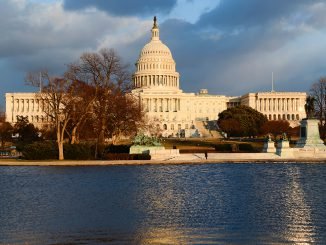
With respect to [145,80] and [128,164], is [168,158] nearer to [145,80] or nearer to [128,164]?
[128,164]

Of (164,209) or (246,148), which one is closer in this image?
(164,209)

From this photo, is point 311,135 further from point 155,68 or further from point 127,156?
point 155,68

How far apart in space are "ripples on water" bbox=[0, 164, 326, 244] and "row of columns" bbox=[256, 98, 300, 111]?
138 meters

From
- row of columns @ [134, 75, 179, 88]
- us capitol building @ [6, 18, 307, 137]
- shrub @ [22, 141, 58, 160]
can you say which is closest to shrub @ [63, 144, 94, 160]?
shrub @ [22, 141, 58, 160]

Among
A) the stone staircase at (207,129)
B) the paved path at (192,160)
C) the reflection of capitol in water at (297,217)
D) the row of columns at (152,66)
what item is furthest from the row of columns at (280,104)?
the reflection of capitol in water at (297,217)

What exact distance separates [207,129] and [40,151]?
91829 millimetres

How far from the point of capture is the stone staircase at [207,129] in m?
129

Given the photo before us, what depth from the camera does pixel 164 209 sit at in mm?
22609

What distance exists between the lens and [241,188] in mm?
29344

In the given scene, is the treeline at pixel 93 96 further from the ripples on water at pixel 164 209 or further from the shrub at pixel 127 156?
the ripples on water at pixel 164 209

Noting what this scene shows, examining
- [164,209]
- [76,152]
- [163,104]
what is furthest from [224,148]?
[163,104]

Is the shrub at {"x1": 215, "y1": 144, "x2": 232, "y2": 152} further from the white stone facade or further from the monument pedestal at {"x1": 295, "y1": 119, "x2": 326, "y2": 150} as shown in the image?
the white stone facade

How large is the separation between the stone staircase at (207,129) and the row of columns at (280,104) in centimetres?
2608

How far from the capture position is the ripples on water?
17.5m
